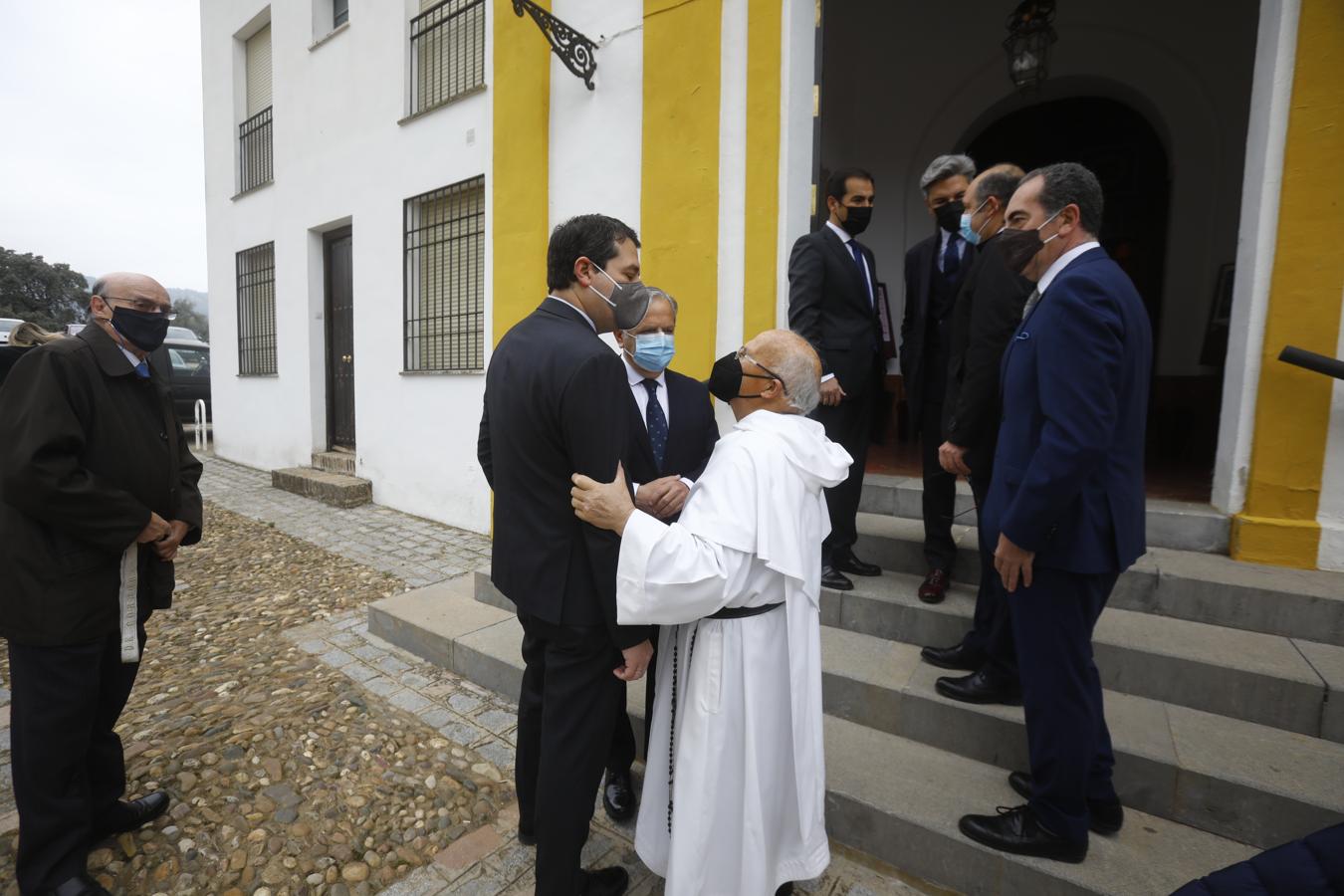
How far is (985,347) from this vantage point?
2705mm

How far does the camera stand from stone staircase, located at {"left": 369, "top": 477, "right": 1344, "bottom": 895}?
212cm

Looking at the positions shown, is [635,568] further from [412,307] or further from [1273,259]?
[412,307]

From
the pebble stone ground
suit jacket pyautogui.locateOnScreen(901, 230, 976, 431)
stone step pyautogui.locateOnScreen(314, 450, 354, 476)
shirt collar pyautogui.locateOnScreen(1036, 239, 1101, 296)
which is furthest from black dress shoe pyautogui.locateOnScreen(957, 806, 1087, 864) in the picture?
stone step pyautogui.locateOnScreen(314, 450, 354, 476)

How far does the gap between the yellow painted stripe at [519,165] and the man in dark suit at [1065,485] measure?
160 inches

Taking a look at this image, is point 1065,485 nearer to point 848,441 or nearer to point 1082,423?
point 1082,423

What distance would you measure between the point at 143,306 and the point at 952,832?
329cm

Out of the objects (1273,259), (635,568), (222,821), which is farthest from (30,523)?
(1273,259)

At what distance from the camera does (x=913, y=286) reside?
349 centimetres

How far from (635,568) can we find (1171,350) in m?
6.36

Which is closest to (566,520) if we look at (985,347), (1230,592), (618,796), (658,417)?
(658,417)

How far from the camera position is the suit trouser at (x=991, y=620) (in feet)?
8.48

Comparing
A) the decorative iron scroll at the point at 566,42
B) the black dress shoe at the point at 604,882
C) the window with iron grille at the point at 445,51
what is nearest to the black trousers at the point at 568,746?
the black dress shoe at the point at 604,882

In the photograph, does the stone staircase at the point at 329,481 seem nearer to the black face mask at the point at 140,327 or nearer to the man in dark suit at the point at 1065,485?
the black face mask at the point at 140,327

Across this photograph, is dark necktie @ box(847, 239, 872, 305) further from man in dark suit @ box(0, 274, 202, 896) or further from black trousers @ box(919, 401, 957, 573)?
man in dark suit @ box(0, 274, 202, 896)
